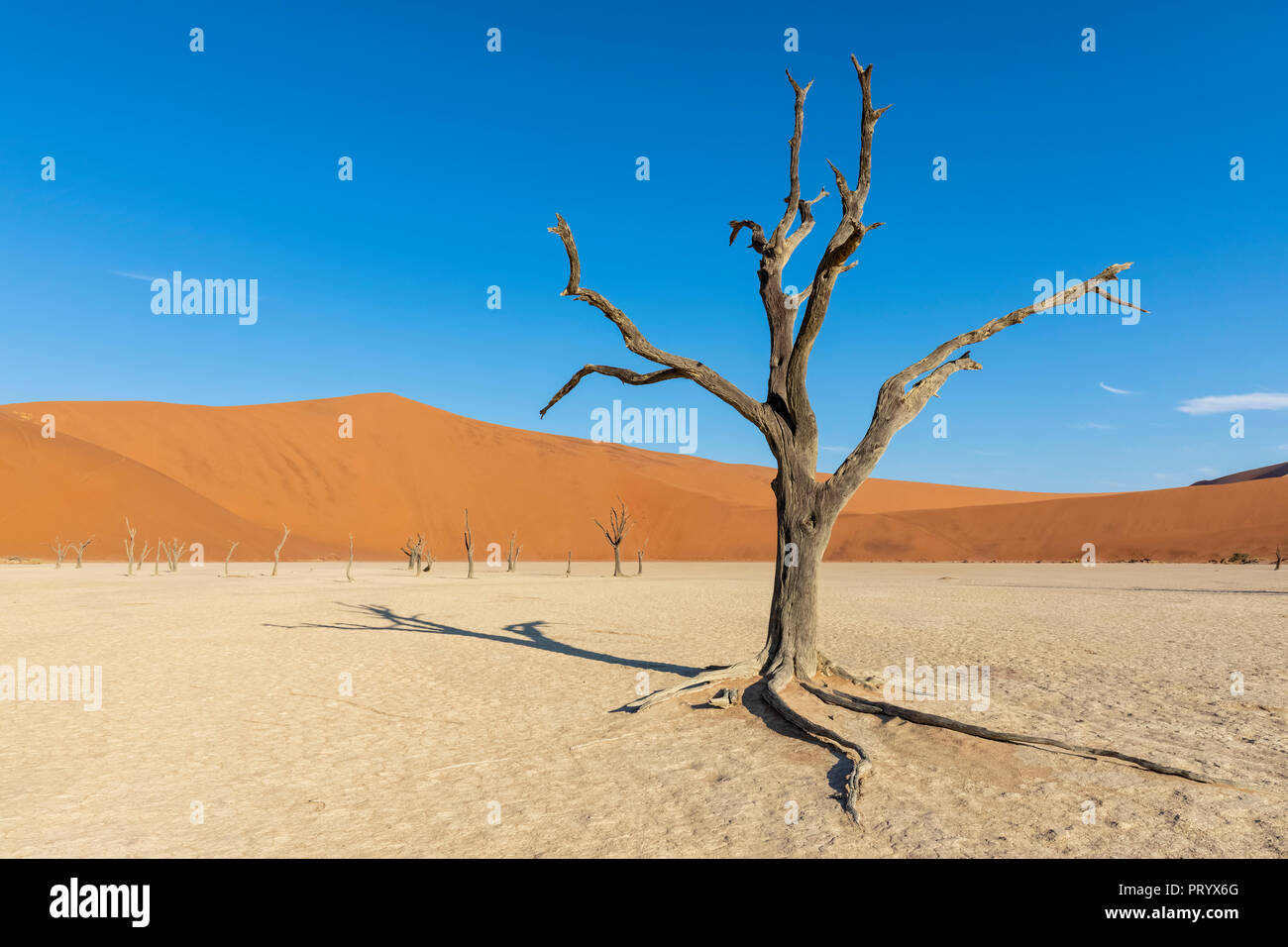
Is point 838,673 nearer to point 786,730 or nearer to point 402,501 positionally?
point 786,730

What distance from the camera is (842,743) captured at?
688cm

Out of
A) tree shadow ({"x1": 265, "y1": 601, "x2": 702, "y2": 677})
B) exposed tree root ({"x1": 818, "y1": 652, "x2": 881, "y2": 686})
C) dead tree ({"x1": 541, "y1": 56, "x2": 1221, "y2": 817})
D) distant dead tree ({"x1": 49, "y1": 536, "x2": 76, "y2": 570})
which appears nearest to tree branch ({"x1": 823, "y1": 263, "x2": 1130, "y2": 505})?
dead tree ({"x1": 541, "y1": 56, "x2": 1221, "y2": 817})

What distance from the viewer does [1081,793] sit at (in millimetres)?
5766

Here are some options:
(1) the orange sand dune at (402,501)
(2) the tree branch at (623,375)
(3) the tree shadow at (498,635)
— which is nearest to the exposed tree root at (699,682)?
(3) the tree shadow at (498,635)

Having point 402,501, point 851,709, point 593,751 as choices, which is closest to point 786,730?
point 851,709

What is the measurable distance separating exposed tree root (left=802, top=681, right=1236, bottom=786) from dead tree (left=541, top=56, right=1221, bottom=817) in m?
0.15

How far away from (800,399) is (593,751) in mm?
4853

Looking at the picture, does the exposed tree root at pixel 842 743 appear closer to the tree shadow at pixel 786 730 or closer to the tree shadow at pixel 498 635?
the tree shadow at pixel 786 730

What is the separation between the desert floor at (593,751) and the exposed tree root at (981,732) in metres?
0.11

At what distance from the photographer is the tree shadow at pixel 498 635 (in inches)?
487

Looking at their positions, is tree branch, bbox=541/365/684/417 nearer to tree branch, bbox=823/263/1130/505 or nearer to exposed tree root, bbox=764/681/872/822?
tree branch, bbox=823/263/1130/505

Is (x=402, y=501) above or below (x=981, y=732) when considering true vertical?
above
